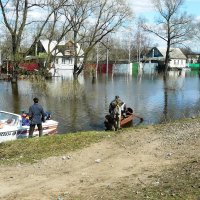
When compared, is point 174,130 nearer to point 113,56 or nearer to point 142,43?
point 113,56

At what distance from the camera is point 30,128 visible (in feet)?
61.0

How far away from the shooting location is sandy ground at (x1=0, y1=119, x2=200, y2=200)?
8.90 metres

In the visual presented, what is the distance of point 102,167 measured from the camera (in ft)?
35.0

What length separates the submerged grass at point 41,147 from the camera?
471 inches

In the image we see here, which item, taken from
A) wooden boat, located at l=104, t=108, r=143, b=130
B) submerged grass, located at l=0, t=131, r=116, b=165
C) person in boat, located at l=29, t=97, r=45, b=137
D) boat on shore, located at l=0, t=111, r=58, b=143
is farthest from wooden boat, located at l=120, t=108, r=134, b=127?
submerged grass, located at l=0, t=131, r=116, b=165

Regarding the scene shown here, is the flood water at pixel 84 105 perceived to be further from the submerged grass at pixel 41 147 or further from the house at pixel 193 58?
the house at pixel 193 58

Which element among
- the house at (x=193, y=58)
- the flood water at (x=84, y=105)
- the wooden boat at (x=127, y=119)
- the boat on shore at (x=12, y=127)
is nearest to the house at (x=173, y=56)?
the house at (x=193, y=58)

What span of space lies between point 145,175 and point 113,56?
10287 cm

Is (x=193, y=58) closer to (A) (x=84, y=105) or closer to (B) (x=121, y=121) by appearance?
(A) (x=84, y=105)

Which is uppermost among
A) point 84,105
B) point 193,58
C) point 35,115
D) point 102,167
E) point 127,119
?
point 35,115

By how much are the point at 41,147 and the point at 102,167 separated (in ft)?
9.76

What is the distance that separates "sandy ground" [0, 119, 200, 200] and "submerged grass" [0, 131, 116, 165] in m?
0.43

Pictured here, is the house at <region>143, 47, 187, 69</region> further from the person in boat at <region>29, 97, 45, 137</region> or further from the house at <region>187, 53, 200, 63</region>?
the person in boat at <region>29, 97, 45, 137</region>

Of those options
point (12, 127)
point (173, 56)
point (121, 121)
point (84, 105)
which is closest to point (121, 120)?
point (121, 121)
